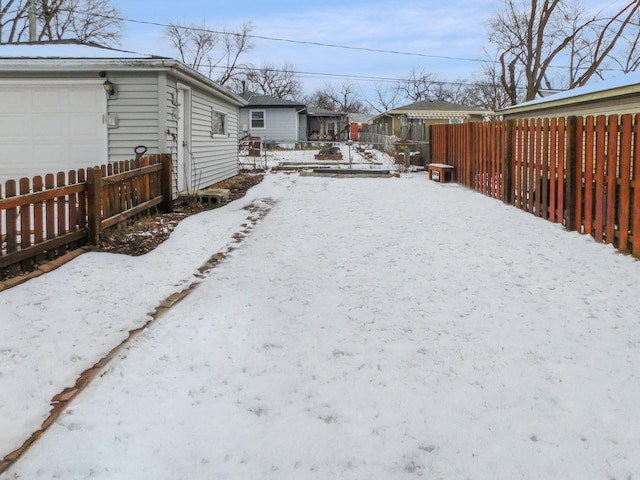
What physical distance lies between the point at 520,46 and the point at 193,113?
1104 inches

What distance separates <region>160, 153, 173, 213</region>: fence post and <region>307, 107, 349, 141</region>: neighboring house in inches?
1704

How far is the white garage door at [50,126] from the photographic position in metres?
10.3

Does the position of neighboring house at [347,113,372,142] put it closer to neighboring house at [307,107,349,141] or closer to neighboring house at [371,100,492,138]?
neighboring house at [307,107,349,141]

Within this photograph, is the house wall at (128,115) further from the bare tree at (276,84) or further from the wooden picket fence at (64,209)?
the bare tree at (276,84)

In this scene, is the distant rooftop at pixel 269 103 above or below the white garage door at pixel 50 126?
above

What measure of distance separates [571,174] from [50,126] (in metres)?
8.91

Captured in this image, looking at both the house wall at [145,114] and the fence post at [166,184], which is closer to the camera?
the fence post at [166,184]

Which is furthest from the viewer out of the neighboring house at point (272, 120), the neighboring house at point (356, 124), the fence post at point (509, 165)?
the neighboring house at point (356, 124)

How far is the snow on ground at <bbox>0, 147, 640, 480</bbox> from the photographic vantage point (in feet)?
8.71

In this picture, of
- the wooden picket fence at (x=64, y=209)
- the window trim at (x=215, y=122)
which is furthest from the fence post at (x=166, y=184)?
the window trim at (x=215, y=122)

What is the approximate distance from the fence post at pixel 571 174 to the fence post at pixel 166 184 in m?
6.19

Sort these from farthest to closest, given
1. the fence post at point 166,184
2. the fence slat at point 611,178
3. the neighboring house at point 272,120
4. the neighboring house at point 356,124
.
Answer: the neighboring house at point 356,124 < the neighboring house at point 272,120 < the fence post at point 166,184 < the fence slat at point 611,178

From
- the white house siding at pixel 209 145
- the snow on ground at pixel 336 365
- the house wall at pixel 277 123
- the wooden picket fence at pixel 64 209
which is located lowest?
the snow on ground at pixel 336 365

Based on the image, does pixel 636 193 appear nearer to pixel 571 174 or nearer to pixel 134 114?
pixel 571 174
